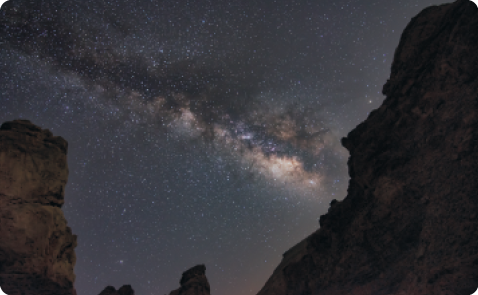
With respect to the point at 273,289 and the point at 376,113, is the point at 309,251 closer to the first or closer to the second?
the point at 273,289

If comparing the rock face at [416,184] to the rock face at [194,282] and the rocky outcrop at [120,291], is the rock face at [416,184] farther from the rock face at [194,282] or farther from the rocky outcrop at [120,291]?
the rocky outcrop at [120,291]

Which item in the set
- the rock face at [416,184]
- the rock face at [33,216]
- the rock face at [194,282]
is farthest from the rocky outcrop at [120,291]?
the rock face at [416,184]

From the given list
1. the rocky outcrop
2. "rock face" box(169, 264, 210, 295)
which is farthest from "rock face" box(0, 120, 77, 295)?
"rock face" box(169, 264, 210, 295)

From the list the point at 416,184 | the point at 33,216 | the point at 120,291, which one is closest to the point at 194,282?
the point at 120,291

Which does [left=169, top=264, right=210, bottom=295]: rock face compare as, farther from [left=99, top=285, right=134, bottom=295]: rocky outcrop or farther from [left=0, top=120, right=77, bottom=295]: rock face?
[left=0, top=120, right=77, bottom=295]: rock face

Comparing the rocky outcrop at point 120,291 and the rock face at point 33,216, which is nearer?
the rock face at point 33,216

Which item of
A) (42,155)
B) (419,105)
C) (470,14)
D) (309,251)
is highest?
(42,155)

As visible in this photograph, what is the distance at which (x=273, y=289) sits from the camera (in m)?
25.5

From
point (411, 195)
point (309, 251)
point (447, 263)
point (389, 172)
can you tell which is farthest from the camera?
point (309, 251)

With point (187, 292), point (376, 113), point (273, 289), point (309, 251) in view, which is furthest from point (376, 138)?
point (187, 292)

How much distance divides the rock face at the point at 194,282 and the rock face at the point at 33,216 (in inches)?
462

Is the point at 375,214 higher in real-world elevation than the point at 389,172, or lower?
lower

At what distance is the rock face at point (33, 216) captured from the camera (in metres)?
15.6

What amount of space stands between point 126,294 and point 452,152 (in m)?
30.8
